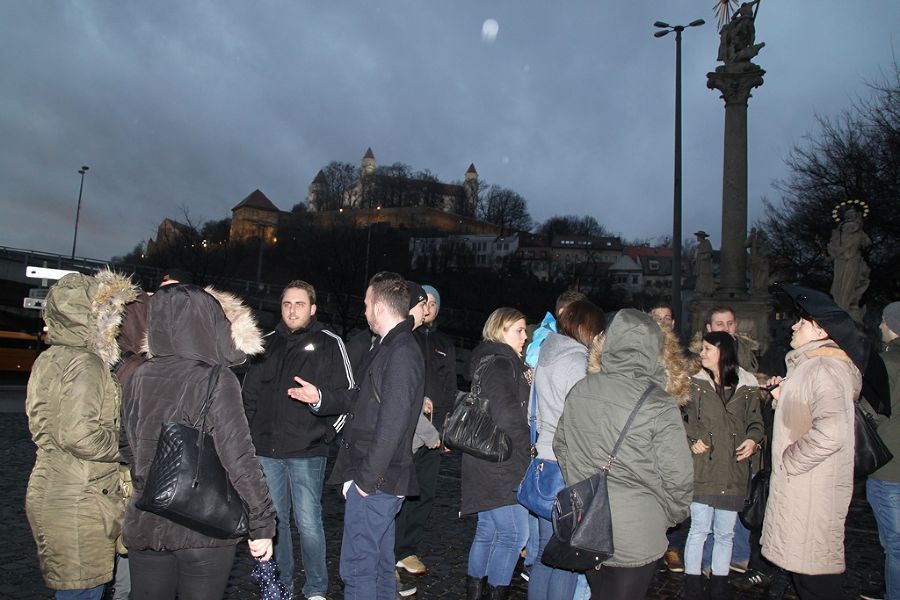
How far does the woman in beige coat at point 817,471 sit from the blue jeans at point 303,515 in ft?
9.07

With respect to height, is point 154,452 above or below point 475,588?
above

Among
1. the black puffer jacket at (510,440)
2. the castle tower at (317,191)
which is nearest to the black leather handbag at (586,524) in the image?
the black puffer jacket at (510,440)

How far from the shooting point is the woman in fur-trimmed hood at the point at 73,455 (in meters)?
3.21

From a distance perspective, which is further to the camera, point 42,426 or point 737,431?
point 737,431

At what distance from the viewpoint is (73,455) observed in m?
3.29

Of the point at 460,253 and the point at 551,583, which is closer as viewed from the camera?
the point at 551,583

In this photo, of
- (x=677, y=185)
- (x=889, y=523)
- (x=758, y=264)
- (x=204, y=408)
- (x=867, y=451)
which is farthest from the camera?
(x=758, y=264)

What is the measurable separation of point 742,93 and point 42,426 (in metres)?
20.0

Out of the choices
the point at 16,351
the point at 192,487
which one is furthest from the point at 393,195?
the point at 192,487

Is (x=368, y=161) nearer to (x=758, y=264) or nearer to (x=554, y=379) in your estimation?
(x=758, y=264)

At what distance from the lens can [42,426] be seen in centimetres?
328

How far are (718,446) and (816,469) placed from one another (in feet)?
4.03

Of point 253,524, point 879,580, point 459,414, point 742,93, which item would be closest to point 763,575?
point 879,580

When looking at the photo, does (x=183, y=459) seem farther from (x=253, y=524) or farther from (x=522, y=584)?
(x=522, y=584)
